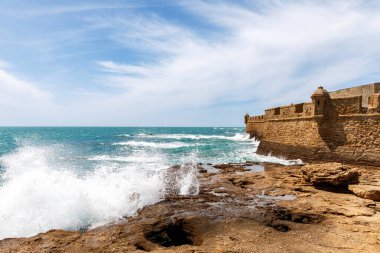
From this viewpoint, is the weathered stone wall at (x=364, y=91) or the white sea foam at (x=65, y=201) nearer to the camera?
the white sea foam at (x=65, y=201)

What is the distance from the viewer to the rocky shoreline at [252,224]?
5430 millimetres

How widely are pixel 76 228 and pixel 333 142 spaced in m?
13.3

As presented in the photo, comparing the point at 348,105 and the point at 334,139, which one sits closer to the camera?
the point at 348,105

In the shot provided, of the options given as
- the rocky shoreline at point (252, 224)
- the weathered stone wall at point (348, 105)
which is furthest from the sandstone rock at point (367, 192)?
the weathered stone wall at point (348, 105)

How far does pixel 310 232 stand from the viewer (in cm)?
614

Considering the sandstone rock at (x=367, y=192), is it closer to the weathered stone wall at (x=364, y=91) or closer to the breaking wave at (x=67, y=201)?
the breaking wave at (x=67, y=201)

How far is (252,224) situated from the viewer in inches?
257

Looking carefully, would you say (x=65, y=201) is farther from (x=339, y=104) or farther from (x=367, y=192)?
(x=339, y=104)

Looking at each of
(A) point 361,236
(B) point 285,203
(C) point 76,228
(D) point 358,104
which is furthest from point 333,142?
(C) point 76,228

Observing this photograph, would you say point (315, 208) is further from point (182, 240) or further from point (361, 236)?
point (182, 240)

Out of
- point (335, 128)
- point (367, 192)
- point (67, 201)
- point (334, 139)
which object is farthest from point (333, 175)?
point (67, 201)

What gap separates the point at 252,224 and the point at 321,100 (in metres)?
11.2

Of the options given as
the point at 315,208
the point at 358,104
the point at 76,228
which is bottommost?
the point at 76,228

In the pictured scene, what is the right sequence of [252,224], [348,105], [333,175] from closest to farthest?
[252,224] < [333,175] < [348,105]
